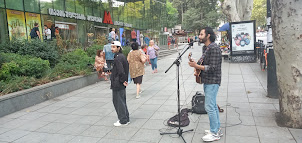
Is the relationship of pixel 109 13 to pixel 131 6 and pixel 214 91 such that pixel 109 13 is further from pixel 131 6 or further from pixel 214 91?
pixel 214 91

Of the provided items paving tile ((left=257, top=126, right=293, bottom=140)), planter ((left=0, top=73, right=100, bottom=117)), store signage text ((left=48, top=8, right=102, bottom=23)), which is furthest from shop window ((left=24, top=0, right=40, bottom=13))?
paving tile ((left=257, top=126, right=293, bottom=140))

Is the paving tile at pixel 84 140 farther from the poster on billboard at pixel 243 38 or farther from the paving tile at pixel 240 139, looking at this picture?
the poster on billboard at pixel 243 38

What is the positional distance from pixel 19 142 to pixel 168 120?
9.69 ft

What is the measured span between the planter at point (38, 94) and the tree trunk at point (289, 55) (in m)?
6.58

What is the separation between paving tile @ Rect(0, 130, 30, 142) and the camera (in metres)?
4.35

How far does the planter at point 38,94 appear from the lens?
593 cm

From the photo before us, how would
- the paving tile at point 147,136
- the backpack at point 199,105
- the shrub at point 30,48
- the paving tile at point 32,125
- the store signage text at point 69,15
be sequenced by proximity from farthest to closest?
1. the store signage text at point 69,15
2. the shrub at point 30,48
3. the backpack at point 199,105
4. the paving tile at point 32,125
5. the paving tile at point 147,136

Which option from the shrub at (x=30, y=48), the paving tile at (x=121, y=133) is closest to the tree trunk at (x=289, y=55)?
the paving tile at (x=121, y=133)

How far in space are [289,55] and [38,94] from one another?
6.79 meters

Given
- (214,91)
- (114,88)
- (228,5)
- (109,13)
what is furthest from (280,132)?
(109,13)

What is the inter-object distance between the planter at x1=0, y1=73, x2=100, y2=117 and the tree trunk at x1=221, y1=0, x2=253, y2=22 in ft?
44.1

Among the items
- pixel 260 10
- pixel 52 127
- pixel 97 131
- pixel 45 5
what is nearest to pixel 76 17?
pixel 45 5

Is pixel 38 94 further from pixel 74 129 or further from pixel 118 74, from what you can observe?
pixel 118 74

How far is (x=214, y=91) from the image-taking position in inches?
144
